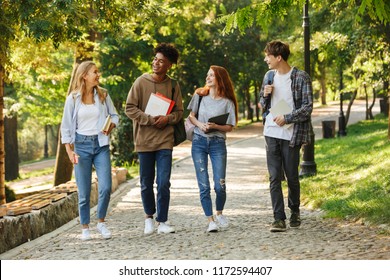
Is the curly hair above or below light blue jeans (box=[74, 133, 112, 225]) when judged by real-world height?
above

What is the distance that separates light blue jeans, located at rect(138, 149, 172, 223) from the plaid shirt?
1396 millimetres

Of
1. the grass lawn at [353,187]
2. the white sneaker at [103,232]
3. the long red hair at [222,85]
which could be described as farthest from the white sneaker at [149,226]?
the grass lawn at [353,187]

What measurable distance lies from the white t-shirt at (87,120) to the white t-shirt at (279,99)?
189 centimetres

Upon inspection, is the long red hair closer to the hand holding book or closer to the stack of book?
the stack of book

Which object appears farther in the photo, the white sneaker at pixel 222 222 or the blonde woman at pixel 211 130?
the white sneaker at pixel 222 222

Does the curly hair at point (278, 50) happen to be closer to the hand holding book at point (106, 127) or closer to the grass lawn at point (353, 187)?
the hand holding book at point (106, 127)

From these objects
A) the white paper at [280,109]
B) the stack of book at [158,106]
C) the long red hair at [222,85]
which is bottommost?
the white paper at [280,109]

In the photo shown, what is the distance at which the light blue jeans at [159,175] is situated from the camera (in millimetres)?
7301

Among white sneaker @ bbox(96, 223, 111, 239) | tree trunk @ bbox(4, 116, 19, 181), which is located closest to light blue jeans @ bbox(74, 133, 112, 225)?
white sneaker @ bbox(96, 223, 111, 239)

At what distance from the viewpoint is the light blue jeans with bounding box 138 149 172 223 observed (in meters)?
7.30

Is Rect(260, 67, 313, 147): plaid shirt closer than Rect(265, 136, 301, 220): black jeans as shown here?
Yes

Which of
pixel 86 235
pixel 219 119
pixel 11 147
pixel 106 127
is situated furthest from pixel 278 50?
pixel 11 147
